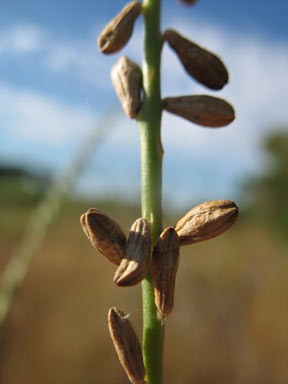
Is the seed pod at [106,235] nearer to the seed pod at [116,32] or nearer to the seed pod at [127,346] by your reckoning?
the seed pod at [127,346]

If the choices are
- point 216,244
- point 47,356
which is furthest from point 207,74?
point 216,244

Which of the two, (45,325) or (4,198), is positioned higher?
(4,198)

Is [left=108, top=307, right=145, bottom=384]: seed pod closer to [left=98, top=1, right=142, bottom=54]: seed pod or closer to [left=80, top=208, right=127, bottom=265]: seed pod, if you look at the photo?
[left=80, top=208, right=127, bottom=265]: seed pod

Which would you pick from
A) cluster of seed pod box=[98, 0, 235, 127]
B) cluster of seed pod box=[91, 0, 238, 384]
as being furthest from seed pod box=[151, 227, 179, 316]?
cluster of seed pod box=[98, 0, 235, 127]

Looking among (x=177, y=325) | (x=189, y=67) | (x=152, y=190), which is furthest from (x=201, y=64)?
(x=177, y=325)

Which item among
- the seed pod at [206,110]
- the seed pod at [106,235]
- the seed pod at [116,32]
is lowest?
the seed pod at [106,235]

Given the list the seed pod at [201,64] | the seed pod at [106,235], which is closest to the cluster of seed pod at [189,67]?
the seed pod at [201,64]

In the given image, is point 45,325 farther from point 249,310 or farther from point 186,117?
point 186,117
